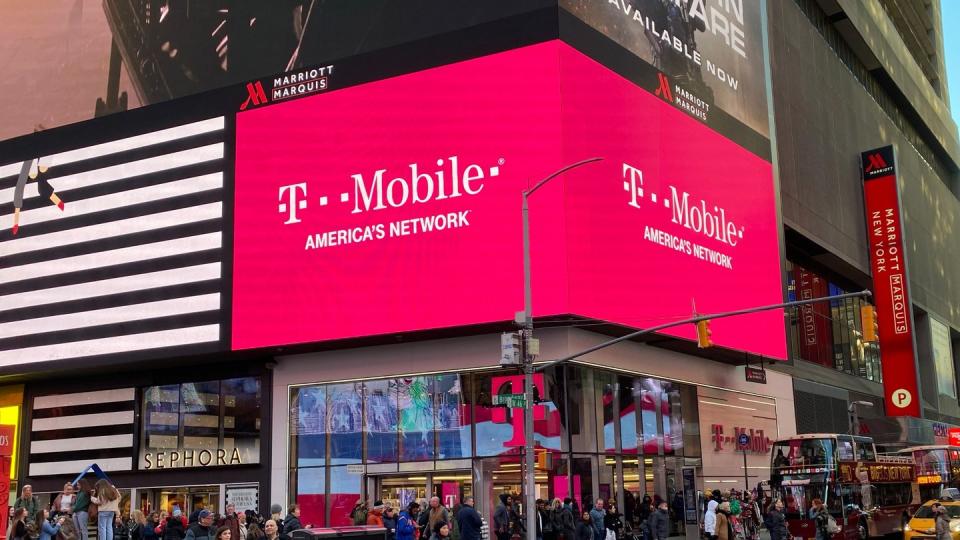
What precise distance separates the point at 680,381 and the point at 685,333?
142 inches

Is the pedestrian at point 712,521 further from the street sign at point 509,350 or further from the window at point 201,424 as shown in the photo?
the window at point 201,424

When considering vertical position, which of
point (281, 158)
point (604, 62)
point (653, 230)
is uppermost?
point (604, 62)

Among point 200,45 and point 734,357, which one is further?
point 734,357

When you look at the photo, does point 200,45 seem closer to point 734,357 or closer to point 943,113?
point 734,357

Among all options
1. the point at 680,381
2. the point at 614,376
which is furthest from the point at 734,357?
the point at 614,376

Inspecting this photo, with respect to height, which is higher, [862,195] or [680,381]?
[862,195]

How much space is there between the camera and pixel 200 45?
42.5 m

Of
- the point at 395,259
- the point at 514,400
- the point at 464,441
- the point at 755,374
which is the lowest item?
the point at 464,441

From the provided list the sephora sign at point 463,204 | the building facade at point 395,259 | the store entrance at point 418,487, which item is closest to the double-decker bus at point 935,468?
the building facade at point 395,259

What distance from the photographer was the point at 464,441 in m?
35.6

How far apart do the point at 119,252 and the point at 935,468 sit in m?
37.2

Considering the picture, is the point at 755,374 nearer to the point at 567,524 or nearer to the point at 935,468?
the point at 935,468

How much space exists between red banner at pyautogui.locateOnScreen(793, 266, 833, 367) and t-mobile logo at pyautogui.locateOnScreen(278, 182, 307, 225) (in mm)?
33559

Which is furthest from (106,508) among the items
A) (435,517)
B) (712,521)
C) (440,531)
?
(712,521)
